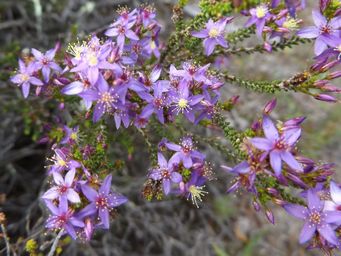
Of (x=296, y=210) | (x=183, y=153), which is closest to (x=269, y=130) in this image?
(x=296, y=210)

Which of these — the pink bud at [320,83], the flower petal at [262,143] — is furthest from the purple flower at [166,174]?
the pink bud at [320,83]

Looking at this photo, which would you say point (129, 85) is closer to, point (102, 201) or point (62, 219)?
point (102, 201)

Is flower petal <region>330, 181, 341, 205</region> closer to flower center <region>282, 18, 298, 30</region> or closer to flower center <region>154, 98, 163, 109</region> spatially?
flower center <region>154, 98, 163, 109</region>

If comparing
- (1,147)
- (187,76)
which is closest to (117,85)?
(187,76)

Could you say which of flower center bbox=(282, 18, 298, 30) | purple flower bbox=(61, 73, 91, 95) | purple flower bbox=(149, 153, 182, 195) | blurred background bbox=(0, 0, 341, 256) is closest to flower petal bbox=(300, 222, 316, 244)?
purple flower bbox=(149, 153, 182, 195)

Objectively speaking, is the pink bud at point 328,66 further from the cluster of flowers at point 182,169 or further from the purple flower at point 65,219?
the purple flower at point 65,219

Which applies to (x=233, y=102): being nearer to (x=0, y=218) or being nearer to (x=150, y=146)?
(x=150, y=146)
